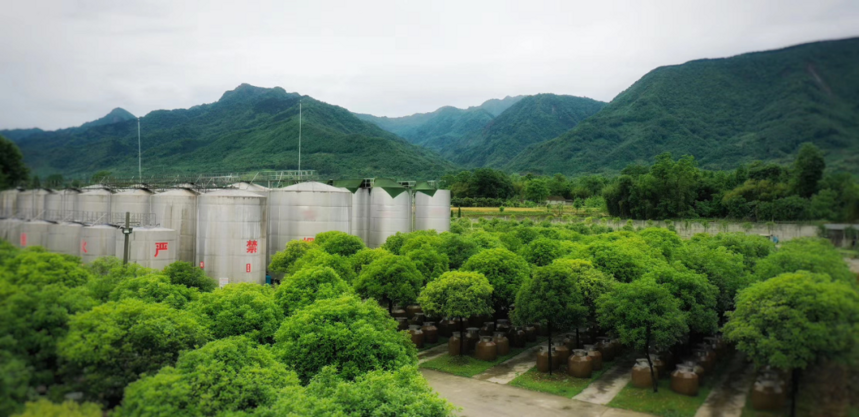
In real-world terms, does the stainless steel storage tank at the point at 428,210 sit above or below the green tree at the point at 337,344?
above

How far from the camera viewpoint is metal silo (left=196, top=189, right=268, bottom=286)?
29109 mm

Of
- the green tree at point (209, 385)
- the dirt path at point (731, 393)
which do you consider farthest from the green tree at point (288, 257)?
the dirt path at point (731, 393)

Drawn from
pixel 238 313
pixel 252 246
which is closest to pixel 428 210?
pixel 252 246

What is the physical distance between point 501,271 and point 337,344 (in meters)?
15.2

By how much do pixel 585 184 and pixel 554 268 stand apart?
3594 inches

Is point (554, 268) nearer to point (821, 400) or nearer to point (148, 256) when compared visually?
→ point (821, 400)

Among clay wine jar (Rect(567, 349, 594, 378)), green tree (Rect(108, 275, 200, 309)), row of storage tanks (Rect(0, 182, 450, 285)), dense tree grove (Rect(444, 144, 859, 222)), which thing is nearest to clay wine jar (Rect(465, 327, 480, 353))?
clay wine jar (Rect(567, 349, 594, 378))

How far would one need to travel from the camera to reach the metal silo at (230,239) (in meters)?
29.1

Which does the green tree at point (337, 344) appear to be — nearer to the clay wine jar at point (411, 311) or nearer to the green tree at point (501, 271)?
the green tree at point (501, 271)

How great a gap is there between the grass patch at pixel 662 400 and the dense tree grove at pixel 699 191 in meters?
7.72

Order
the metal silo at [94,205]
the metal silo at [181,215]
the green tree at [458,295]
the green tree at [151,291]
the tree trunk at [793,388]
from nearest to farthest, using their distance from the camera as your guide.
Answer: the tree trunk at [793,388]
the green tree at [151,291]
the metal silo at [94,205]
the green tree at [458,295]
the metal silo at [181,215]

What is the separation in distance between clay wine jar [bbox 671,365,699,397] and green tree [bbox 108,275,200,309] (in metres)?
19.7

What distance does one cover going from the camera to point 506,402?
20734 millimetres

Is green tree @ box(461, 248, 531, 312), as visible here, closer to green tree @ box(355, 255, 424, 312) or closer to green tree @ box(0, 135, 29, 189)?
green tree @ box(355, 255, 424, 312)
